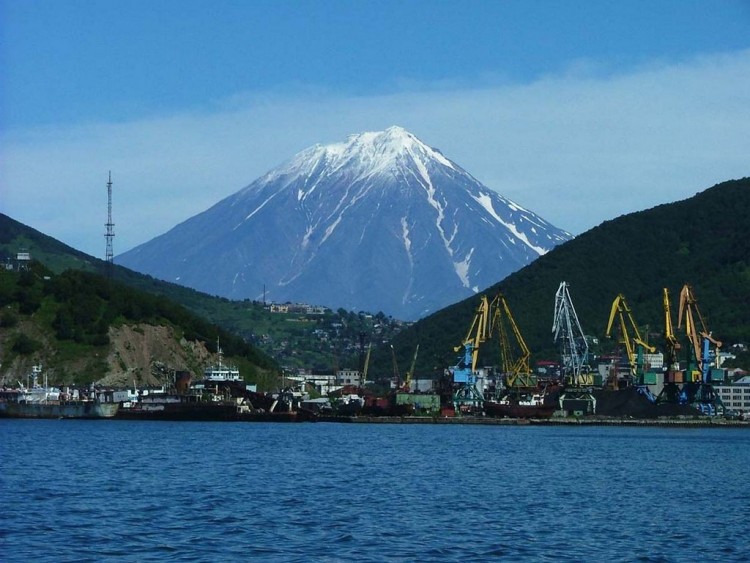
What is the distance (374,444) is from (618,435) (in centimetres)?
3429

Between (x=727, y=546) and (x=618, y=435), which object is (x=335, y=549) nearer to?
(x=727, y=546)

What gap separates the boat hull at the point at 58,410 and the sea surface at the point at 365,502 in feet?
164

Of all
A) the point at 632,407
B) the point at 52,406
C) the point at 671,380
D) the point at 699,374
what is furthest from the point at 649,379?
the point at 52,406

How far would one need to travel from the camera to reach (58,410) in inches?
6033

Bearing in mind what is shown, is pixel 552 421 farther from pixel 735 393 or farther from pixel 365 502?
pixel 365 502

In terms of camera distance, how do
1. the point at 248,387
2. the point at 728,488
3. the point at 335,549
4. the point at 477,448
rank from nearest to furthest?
the point at 335,549 < the point at 728,488 < the point at 477,448 < the point at 248,387

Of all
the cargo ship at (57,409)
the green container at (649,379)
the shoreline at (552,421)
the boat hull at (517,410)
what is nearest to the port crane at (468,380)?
the boat hull at (517,410)

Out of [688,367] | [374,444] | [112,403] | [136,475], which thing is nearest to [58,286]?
[112,403]

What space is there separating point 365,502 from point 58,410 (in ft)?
334

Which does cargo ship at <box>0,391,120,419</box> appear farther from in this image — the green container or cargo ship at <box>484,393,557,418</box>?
the green container

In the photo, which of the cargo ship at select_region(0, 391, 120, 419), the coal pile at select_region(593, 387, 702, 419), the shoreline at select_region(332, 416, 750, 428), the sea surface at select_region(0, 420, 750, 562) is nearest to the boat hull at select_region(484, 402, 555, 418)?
the shoreline at select_region(332, 416, 750, 428)

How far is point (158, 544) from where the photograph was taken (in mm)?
44188

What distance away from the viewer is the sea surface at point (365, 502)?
44156mm

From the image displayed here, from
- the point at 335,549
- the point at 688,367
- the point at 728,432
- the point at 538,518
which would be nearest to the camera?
the point at 335,549
